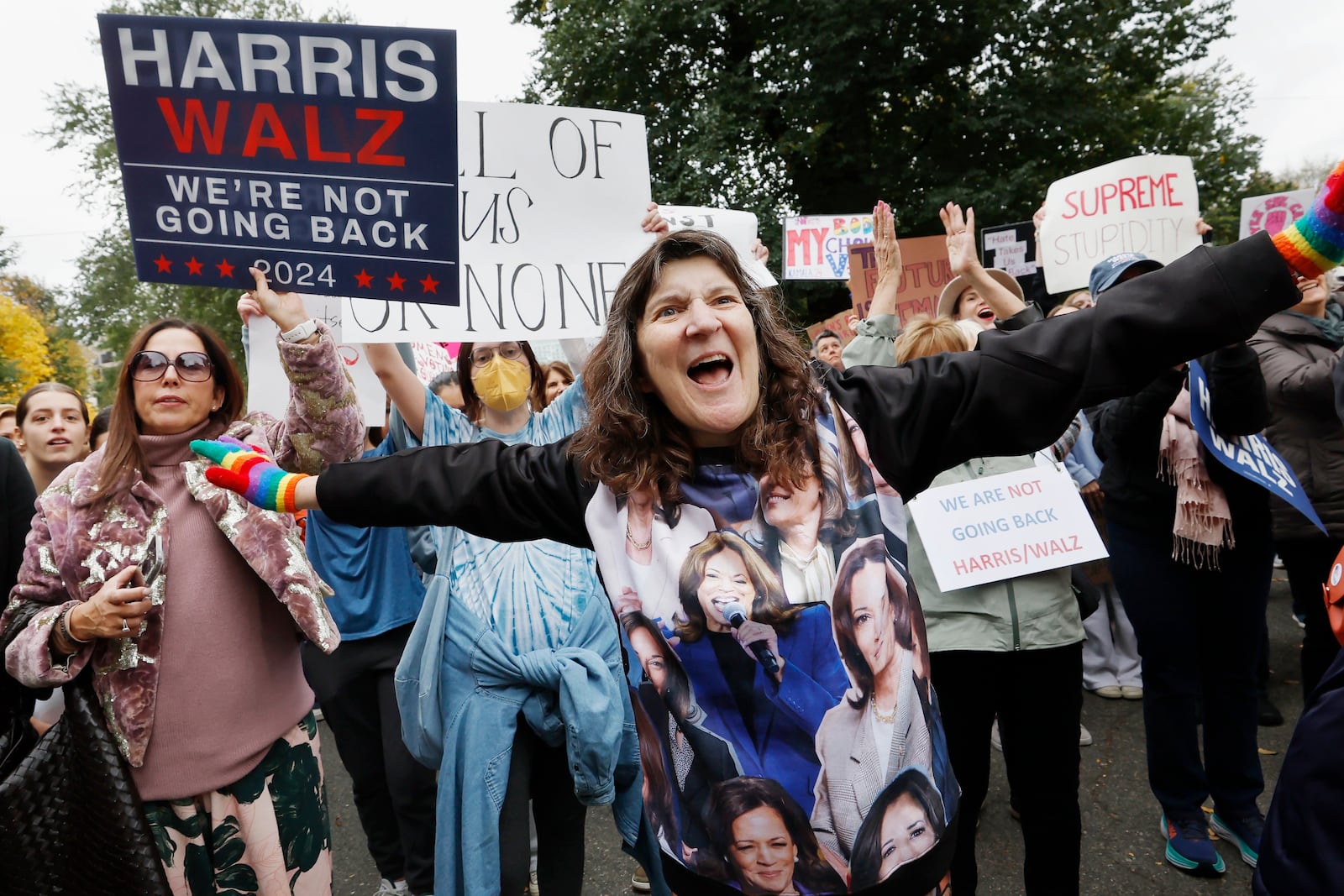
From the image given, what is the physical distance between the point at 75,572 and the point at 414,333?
108cm

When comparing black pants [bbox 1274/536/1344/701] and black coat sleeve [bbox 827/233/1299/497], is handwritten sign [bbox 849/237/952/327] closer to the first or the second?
black pants [bbox 1274/536/1344/701]

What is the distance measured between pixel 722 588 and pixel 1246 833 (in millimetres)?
2798

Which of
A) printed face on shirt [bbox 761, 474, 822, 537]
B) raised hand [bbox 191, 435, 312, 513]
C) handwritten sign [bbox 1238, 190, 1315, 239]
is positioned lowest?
printed face on shirt [bbox 761, 474, 822, 537]

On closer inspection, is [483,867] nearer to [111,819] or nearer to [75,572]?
[111,819]

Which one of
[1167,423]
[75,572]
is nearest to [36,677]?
[75,572]

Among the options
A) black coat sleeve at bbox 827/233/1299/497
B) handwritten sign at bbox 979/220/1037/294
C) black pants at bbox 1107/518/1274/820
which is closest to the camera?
black coat sleeve at bbox 827/233/1299/497

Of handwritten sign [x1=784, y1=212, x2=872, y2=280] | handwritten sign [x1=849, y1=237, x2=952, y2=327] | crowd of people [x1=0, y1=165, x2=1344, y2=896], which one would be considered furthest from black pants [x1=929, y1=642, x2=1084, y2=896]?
handwritten sign [x1=784, y1=212, x2=872, y2=280]

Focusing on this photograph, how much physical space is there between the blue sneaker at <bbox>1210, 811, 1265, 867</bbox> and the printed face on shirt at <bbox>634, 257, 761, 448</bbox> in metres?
2.78

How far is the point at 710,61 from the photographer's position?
15.2 meters

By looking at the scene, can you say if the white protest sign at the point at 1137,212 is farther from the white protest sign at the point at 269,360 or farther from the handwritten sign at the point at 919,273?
the white protest sign at the point at 269,360

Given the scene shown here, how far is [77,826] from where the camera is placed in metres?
2.03

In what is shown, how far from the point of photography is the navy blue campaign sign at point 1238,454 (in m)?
2.62

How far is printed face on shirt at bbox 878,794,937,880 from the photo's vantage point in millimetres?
1431

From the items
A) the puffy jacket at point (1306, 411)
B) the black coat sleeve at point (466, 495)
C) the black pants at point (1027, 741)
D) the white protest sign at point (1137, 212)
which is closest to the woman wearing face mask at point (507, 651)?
the black coat sleeve at point (466, 495)
